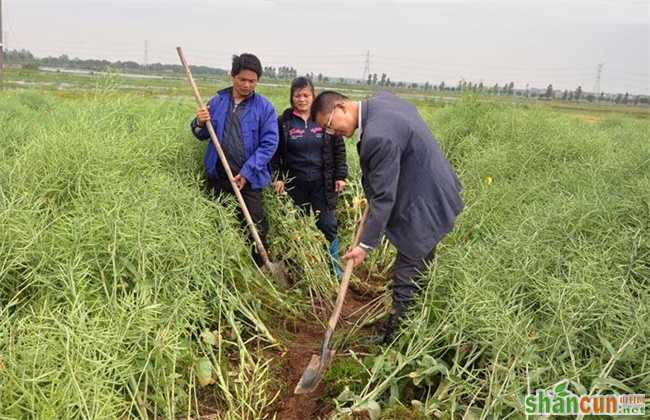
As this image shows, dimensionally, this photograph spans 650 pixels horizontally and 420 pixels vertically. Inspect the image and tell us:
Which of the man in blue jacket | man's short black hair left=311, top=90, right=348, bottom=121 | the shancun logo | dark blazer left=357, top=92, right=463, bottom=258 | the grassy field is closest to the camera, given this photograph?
the shancun logo

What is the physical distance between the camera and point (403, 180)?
2.69m

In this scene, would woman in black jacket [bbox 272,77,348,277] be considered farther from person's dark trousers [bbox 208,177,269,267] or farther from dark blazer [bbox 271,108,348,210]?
person's dark trousers [bbox 208,177,269,267]

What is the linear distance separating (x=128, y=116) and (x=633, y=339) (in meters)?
4.32

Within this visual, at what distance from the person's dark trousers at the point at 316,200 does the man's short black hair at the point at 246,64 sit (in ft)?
3.22

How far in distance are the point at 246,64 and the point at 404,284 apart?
1.93 m

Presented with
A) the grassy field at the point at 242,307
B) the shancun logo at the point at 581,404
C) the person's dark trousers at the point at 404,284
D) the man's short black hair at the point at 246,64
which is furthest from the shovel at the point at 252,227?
the shancun logo at the point at 581,404

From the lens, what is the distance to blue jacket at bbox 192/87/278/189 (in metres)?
3.54

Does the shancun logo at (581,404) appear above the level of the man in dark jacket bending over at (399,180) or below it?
below

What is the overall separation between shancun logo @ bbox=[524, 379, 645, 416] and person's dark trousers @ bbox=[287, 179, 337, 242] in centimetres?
232

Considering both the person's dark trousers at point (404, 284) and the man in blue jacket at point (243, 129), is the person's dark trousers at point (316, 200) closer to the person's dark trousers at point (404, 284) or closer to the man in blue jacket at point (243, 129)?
the man in blue jacket at point (243, 129)

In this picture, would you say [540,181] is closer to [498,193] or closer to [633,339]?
[498,193]

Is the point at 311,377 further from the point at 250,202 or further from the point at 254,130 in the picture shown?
the point at 254,130

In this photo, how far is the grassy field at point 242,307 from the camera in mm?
1960

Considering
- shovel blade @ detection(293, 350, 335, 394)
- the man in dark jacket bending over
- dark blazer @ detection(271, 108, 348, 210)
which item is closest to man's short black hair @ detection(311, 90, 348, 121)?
the man in dark jacket bending over
